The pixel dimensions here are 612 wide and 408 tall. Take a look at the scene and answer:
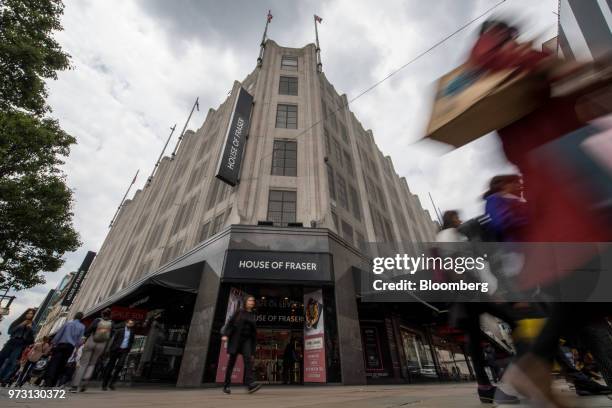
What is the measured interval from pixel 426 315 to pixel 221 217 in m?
10.2

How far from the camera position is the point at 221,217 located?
12820mm

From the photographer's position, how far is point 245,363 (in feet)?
16.3

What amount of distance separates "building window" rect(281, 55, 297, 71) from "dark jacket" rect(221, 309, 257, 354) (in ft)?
55.6

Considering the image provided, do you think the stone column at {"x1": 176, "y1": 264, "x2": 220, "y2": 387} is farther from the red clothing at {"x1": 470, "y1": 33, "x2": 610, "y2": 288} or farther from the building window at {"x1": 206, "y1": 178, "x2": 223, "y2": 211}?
the red clothing at {"x1": 470, "y1": 33, "x2": 610, "y2": 288}

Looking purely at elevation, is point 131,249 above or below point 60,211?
above

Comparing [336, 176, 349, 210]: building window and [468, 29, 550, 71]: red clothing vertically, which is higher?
[336, 176, 349, 210]: building window

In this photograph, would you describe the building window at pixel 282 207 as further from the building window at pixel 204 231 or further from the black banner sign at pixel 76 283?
the black banner sign at pixel 76 283

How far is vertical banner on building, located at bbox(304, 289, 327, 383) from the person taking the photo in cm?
846

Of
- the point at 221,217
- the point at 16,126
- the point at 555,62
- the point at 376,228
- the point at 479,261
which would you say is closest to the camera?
the point at 555,62

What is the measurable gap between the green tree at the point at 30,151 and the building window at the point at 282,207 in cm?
779

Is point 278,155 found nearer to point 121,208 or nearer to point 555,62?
point 555,62

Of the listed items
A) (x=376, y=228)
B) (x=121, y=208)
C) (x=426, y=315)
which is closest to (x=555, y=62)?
(x=426, y=315)

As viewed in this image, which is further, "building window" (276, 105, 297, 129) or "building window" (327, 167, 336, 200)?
"building window" (276, 105, 297, 129)

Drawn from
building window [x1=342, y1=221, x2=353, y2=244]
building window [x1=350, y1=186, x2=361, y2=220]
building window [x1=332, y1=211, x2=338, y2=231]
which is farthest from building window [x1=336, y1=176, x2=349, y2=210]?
building window [x1=332, y1=211, x2=338, y2=231]
